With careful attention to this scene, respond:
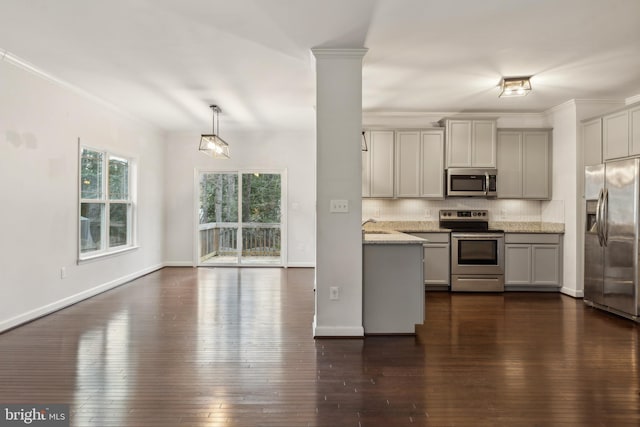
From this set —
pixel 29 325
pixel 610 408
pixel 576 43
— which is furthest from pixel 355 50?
pixel 29 325

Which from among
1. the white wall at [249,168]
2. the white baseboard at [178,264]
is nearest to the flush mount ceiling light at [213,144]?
the white wall at [249,168]

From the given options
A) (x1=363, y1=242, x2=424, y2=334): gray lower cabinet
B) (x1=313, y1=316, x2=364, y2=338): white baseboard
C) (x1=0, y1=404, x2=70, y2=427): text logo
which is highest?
(x1=363, y1=242, x2=424, y2=334): gray lower cabinet

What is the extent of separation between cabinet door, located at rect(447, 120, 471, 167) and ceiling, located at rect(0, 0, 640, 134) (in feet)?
1.63

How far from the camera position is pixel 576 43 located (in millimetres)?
3453

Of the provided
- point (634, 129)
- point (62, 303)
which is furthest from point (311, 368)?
point (634, 129)

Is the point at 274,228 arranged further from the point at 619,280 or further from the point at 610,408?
the point at 610,408

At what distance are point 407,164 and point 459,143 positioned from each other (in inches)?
32.6

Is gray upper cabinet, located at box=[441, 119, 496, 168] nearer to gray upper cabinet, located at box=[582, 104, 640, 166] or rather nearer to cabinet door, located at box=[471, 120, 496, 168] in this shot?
cabinet door, located at box=[471, 120, 496, 168]

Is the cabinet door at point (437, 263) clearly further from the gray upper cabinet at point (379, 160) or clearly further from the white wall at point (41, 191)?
the white wall at point (41, 191)

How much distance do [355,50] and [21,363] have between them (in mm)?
3733

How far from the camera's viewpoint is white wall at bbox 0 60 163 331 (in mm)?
3762

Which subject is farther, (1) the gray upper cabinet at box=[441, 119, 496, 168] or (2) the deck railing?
(2) the deck railing

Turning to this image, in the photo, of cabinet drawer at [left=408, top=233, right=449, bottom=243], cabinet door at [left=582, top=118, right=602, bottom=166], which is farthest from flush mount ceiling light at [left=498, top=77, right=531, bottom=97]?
cabinet drawer at [left=408, top=233, right=449, bottom=243]

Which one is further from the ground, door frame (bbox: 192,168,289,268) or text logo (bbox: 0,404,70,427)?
door frame (bbox: 192,168,289,268)
